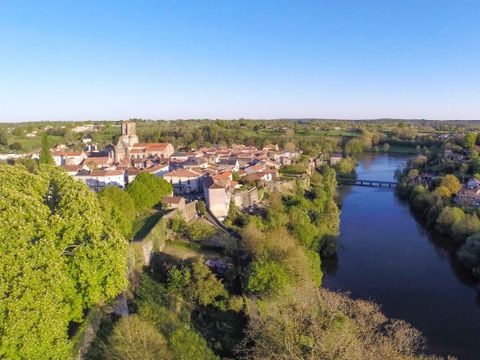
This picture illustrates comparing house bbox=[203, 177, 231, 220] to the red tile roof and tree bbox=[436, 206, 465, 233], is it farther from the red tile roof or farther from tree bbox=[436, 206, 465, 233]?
tree bbox=[436, 206, 465, 233]

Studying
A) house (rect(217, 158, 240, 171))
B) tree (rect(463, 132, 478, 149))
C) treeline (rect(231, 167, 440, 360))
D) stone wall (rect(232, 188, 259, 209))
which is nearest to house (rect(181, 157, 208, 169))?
house (rect(217, 158, 240, 171))

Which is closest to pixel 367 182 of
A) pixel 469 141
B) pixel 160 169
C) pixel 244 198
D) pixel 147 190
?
pixel 469 141

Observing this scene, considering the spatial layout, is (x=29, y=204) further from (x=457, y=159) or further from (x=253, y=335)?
(x=457, y=159)

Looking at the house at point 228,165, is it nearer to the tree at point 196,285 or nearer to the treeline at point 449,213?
the treeline at point 449,213

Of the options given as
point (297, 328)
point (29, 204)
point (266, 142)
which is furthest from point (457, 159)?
point (29, 204)

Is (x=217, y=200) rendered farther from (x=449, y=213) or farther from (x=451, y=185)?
(x=451, y=185)

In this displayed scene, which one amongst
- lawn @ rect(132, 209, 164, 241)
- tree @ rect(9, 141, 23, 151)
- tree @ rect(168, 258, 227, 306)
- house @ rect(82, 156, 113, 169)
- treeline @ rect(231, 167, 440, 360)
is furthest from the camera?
tree @ rect(9, 141, 23, 151)

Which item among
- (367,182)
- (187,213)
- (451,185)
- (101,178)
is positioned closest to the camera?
(187,213)
